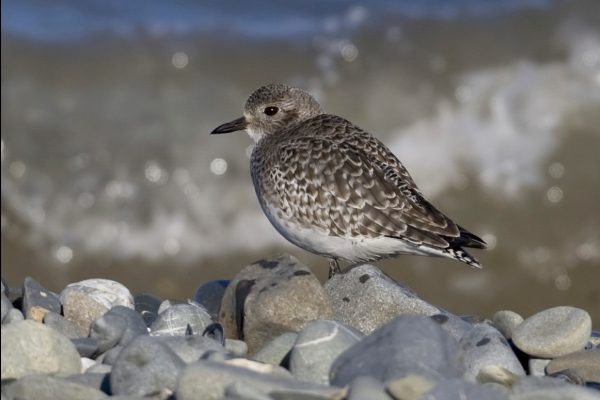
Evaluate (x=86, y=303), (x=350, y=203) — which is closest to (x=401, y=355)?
(x=86, y=303)

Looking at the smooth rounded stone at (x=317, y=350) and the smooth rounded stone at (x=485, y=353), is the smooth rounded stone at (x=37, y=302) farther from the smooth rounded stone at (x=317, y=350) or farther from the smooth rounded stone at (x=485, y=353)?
the smooth rounded stone at (x=485, y=353)

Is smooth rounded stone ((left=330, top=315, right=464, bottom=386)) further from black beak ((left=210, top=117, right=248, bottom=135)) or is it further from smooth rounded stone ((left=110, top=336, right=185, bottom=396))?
black beak ((left=210, top=117, right=248, bottom=135))

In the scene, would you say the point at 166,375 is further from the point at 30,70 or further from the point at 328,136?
the point at 30,70

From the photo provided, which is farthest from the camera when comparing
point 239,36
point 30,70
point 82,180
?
point 239,36

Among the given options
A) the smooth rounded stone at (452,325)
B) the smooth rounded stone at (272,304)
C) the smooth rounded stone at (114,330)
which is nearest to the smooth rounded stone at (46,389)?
the smooth rounded stone at (114,330)

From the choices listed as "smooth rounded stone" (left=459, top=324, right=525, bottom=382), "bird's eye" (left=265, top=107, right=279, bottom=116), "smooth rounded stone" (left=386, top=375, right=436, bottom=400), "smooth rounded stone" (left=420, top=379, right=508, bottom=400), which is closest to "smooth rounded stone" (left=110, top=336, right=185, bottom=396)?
"smooth rounded stone" (left=386, top=375, right=436, bottom=400)

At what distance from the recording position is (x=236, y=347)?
5.71m

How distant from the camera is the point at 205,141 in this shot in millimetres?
14008

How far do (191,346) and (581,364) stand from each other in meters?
1.95

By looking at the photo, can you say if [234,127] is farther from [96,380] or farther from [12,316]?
[96,380]

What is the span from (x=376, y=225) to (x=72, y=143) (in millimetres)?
7692

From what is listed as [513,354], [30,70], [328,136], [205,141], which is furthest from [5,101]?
[513,354]

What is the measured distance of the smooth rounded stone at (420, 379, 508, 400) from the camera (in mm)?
4398

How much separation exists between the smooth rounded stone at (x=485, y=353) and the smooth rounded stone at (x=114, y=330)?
162 cm
